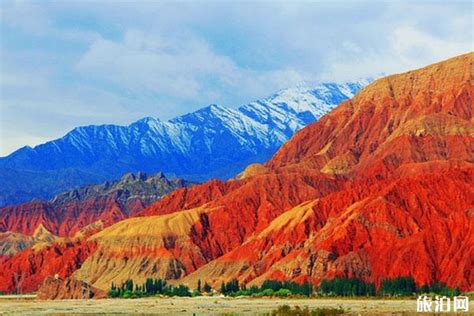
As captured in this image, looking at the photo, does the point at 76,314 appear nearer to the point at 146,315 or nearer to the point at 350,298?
the point at 146,315

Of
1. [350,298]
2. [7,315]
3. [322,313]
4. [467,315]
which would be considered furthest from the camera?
[350,298]

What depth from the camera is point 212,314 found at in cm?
13450

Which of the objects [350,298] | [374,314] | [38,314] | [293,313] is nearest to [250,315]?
[293,313]

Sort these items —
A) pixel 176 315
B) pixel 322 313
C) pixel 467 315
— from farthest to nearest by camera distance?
pixel 176 315 < pixel 322 313 < pixel 467 315

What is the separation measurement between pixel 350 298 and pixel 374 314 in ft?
239

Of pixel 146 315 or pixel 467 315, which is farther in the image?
pixel 146 315

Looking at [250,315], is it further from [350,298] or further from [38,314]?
[350,298]

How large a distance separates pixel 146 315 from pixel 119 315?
15.5 ft

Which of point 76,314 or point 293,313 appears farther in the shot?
point 76,314

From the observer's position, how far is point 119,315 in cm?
13800

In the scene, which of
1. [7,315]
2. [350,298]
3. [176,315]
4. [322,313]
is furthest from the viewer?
[350,298]

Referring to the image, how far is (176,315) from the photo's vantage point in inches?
5231

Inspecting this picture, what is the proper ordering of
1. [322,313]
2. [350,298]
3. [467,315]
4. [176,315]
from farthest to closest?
1. [350,298]
2. [176,315]
3. [322,313]
4. [467,315]

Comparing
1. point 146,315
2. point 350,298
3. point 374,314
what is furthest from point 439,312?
point 350,298
